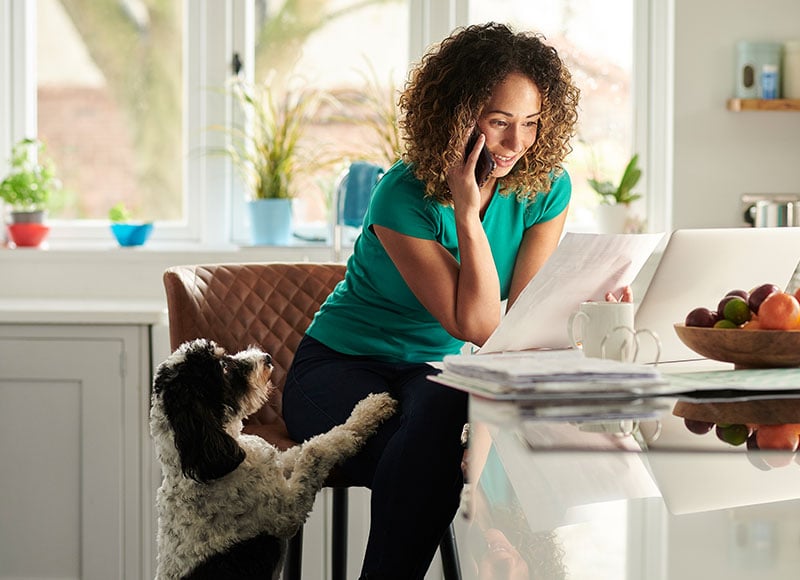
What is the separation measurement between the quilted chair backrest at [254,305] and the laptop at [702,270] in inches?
29.2

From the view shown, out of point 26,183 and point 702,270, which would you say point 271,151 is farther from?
point 702,270

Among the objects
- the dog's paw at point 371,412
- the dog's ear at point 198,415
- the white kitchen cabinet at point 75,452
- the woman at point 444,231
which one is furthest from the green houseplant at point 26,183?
the dog's paw at point 371,412

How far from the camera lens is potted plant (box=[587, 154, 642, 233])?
3100 mm

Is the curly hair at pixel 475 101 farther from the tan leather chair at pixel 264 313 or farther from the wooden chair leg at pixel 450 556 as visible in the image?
the wooden chair leg at pixel 450 556

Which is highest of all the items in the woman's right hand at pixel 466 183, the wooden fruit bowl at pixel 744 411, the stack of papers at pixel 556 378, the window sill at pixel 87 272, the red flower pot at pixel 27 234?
the woman's right hand at pixel 466 183

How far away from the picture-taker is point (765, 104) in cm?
302

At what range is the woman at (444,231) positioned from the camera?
5.89ft

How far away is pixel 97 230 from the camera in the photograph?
3305mm

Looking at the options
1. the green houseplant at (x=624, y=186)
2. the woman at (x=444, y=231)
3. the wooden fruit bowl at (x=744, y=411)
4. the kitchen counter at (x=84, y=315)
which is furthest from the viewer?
the green houseplant at (x=624, y=186)

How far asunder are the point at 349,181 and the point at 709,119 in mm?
1130

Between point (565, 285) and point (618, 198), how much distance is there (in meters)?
1.68

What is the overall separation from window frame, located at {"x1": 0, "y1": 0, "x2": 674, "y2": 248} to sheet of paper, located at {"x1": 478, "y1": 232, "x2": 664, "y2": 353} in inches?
64.6

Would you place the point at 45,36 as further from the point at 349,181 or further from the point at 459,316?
the point at 459,316

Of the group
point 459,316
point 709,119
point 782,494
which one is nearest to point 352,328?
point 459,316
